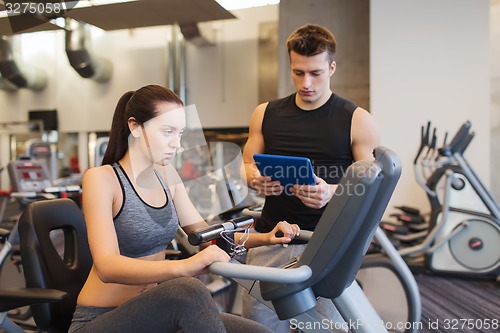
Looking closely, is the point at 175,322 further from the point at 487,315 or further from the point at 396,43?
the point at 396,43

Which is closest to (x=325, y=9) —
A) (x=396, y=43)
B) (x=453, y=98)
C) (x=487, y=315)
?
(x=396, y=43)

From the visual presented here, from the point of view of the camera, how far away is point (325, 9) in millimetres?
5457

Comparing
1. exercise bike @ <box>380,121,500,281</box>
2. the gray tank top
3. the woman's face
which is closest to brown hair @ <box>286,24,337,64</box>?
the woman's face

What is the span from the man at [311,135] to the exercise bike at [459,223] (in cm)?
258

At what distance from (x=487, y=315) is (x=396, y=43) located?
3016 mm

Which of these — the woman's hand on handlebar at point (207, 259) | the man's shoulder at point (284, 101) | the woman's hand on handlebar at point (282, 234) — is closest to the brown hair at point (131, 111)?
the woman's hand on handlebar at point (207, 259)

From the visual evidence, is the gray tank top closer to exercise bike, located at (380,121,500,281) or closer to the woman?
the woman

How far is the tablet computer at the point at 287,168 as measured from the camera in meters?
1.04

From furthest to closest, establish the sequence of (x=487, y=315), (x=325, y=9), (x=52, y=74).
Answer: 1. (x=52, y=74)
2. (x=325, y=9)
3. (x=487, y=315)

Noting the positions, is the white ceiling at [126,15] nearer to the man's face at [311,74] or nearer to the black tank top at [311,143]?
the man's face at [311,74]

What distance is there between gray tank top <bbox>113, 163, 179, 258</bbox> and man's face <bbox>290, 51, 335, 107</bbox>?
0.67m

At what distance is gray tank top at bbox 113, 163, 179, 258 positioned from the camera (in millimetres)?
1062

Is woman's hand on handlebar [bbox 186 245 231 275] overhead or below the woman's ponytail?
below

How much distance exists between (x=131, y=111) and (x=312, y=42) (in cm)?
70
